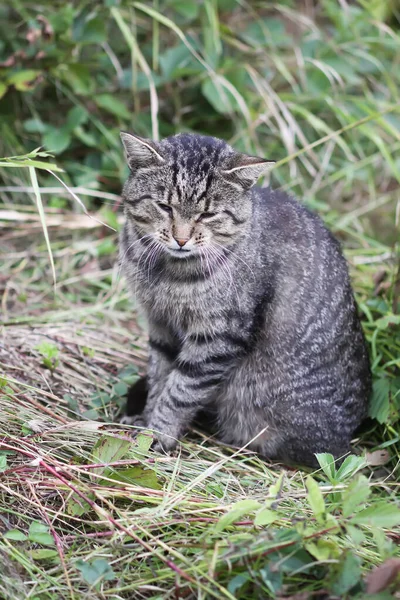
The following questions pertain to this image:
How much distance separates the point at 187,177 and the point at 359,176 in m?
2.80

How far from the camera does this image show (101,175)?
4949 millimetres

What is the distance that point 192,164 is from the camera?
2.91 metres

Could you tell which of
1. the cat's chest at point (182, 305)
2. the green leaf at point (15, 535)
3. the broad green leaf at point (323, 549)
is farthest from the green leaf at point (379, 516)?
the cat's chest at point (182, 305)

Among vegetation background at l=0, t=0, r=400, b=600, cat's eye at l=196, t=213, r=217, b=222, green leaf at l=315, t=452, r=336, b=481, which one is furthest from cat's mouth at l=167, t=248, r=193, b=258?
green leaf at l=315, t=452, r=336, b=481

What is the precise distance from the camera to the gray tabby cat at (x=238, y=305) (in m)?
2.94

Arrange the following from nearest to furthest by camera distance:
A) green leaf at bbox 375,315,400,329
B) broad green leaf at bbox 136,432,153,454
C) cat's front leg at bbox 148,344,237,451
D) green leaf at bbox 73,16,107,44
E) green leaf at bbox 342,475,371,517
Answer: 1. green leaf at bbox 342,475,371,517
2. broad green leaf at bbox 136,432,153,454
3. cat's front leg at bbox 148,344,237,451
4. green leaf at bbox 375,315,400,329
5. green leaf at bbox 73,16,107,44

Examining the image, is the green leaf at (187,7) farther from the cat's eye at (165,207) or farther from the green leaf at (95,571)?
the green leaf at (95,571)

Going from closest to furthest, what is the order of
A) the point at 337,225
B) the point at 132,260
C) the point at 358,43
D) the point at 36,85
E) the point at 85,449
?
the point at 85,449 < the point at 132,260 < the point at 36,85 < the point at 337,225 < the point at 358,43

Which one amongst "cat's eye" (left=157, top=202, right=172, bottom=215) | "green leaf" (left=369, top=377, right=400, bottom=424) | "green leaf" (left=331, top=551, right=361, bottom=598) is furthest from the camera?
"green leaf" (left=369, top=377, right=400, bottom=424)

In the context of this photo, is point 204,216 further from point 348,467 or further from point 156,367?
point 348,467

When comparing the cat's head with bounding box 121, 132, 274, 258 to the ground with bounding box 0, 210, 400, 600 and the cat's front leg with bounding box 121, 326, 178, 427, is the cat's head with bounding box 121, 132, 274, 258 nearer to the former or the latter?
the cat's front leg with bounding box 121, 326, 178, 427

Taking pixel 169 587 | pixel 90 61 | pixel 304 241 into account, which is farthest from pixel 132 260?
pixel 90 61

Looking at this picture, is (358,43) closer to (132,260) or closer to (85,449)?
(132,260)

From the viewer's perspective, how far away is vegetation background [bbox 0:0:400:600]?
2.16 m
